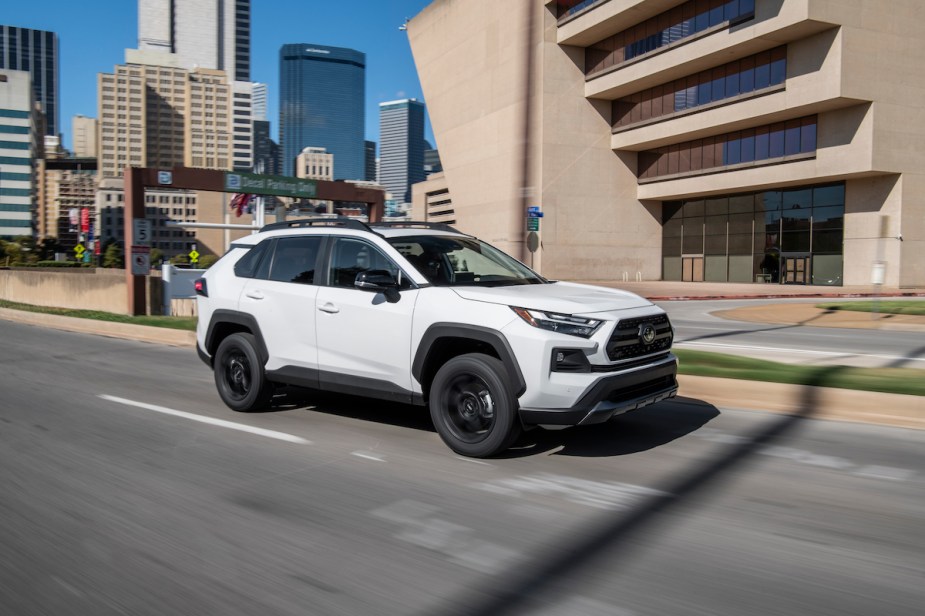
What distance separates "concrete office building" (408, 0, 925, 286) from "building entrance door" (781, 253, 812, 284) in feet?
0.26

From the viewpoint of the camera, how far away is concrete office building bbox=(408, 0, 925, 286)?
120 ft

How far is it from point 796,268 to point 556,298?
42.3m

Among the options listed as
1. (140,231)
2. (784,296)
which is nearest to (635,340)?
(140,231)

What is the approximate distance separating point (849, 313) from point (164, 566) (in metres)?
21.3

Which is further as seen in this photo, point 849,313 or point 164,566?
point 849,313

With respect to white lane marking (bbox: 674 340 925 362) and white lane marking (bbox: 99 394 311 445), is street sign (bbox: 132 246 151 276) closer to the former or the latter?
white lane marking (bbox: 99 394 311 445)

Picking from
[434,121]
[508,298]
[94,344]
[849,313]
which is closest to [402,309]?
[508,298]

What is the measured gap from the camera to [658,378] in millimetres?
5609

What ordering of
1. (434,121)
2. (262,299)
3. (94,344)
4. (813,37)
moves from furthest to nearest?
1. (434,121)
2. (813,37)
3. (94,344)
4. (262,299)

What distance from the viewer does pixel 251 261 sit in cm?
743

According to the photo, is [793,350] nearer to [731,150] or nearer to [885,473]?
[885,473]

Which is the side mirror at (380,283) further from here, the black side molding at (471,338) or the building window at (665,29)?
the building window at (665,29)

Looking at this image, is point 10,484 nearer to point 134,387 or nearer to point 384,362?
point 384,362

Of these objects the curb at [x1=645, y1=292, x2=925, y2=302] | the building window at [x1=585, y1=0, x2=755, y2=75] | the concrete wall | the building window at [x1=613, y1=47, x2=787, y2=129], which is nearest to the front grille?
the concrete wall
